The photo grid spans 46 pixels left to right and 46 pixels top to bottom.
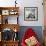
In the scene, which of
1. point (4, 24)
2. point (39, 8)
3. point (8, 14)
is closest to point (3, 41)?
point (4, 24)

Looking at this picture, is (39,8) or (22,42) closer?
(22,42)

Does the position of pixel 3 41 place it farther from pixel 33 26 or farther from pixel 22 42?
pixel 33 26

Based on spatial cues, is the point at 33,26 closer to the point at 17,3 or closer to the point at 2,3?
the point at 17,3

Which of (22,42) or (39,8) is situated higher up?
(39,8)

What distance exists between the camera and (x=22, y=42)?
5762mm

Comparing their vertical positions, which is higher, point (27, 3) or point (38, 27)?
point (27, 3)

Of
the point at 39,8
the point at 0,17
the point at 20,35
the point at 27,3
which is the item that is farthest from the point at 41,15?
the point at 0,17

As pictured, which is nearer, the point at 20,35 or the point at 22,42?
the point at 22,42

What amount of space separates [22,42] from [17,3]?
1.55 m

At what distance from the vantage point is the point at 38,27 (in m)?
6.18

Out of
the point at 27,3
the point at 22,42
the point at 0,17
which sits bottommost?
the point at 22,42

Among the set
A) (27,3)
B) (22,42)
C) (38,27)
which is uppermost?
(27,3)

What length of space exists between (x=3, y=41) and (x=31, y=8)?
168cm

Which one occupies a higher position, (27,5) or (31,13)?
(27,5)
